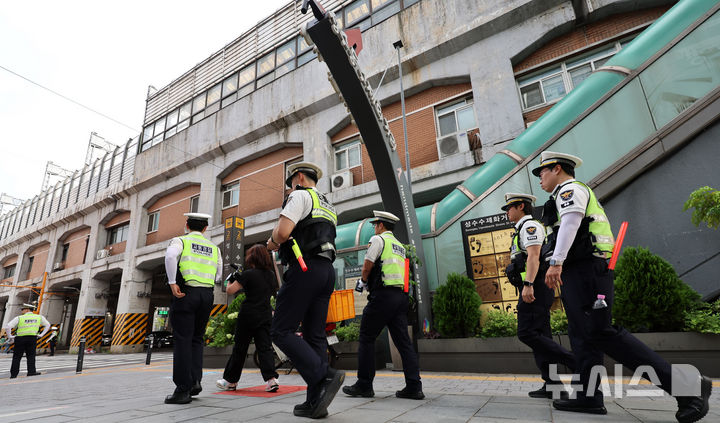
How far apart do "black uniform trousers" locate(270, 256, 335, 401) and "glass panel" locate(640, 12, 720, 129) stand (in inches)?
243

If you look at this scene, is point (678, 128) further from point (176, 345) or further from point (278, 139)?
point (278, 139)

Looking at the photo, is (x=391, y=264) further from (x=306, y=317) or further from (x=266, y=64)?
(x=266, y=64)

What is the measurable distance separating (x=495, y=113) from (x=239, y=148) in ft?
39.3

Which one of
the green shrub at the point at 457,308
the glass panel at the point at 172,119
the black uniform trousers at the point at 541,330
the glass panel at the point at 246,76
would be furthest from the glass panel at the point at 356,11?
the black uniform trousers at the point at 541,330

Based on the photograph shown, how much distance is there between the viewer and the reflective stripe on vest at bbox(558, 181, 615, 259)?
8.64 feet

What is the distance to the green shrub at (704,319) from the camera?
4.10m

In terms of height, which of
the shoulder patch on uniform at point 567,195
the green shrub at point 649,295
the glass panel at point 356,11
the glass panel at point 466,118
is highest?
the glass panel at point 356,11

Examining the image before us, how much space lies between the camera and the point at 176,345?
3580 millimetres

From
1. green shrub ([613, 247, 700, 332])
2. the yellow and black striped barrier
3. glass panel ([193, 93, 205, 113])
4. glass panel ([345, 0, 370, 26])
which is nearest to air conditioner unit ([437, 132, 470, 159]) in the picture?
green shrub ([613, 247, 700, 332])

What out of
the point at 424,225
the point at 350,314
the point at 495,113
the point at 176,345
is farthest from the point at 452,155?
the point at 176,345

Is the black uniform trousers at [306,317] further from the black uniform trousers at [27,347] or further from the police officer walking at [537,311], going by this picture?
the black uniform trousers at [27,347]

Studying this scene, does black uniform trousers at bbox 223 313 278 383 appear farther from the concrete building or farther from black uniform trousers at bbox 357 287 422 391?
the concrete building

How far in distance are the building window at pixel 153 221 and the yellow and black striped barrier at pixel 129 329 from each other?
4788mm

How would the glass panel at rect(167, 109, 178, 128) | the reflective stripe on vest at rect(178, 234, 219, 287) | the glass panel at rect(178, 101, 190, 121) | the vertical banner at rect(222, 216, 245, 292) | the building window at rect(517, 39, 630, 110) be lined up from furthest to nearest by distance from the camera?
the glass panel at rect(167, 109, 178, 128) → the glass panel at rect(178, 101, 190, 121) → the vertical banner at rect(222, 216, 245, 292) → the building window at rect(517, 39, 630, 110) → the reflective stripe on vest at rect(178, 234, 219, 287)
